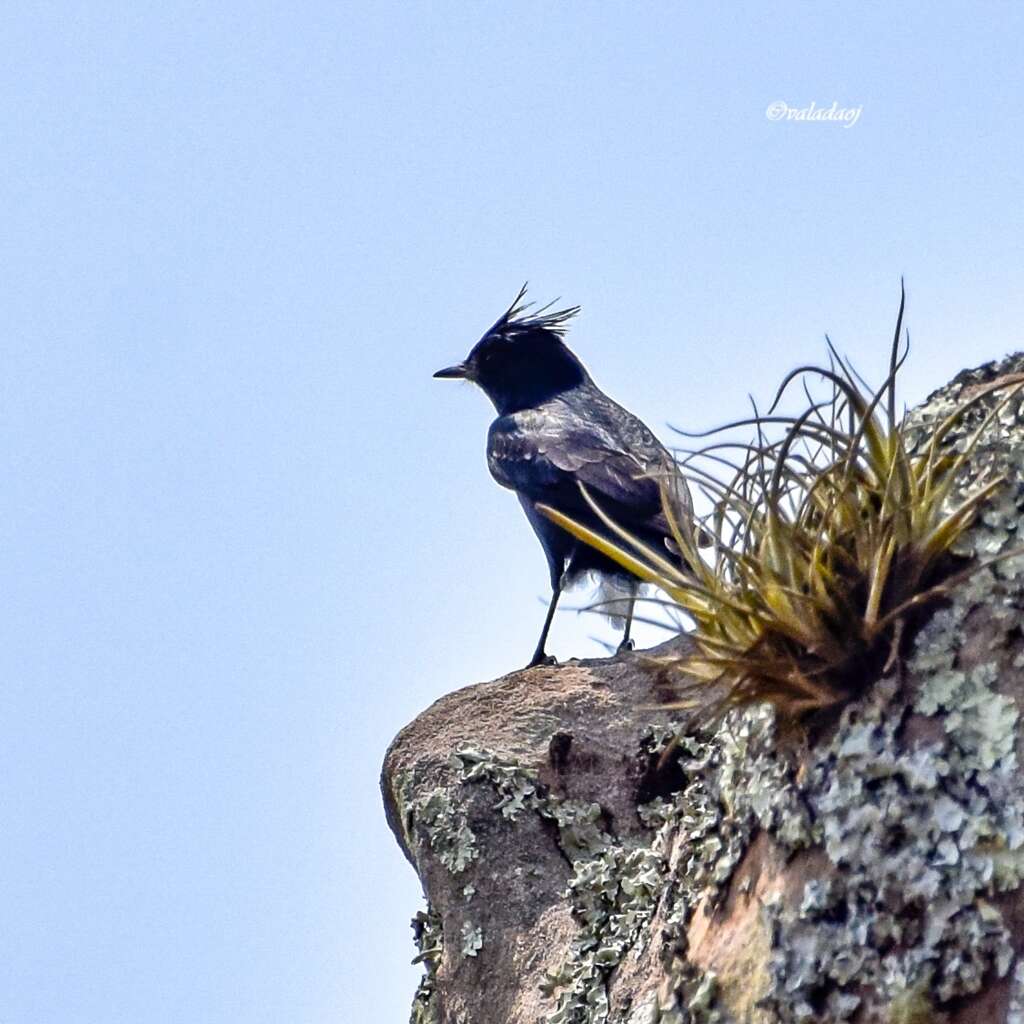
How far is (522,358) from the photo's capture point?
38.1ft

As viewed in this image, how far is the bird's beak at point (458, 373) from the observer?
38.7 feet

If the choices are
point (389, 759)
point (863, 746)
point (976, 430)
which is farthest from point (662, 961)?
point (389, 759)

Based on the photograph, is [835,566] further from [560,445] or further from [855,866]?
[560,445]

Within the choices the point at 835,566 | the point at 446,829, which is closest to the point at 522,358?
the point at 446,829

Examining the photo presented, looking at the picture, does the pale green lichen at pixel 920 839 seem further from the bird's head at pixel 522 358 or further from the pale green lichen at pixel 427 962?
the bird's head at pixel 522 358

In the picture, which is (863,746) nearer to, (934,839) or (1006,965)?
(934,839)

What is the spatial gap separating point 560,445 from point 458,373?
1842 mm

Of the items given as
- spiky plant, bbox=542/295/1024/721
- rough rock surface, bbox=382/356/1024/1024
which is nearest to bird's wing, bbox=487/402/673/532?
rough rock surface, bbox=382/356/1024/1024

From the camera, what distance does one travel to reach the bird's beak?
1179 cm

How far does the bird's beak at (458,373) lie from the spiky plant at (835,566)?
873 cm

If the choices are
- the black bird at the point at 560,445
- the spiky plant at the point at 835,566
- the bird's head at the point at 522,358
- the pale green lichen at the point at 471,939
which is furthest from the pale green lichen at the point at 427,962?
the bird's head at the point at 522,358

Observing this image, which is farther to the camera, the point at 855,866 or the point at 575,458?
the point at 575,458

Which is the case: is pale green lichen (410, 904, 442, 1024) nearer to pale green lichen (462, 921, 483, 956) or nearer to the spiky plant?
pale green lichen (462, 921, 483, 956)

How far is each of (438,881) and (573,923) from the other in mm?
611
